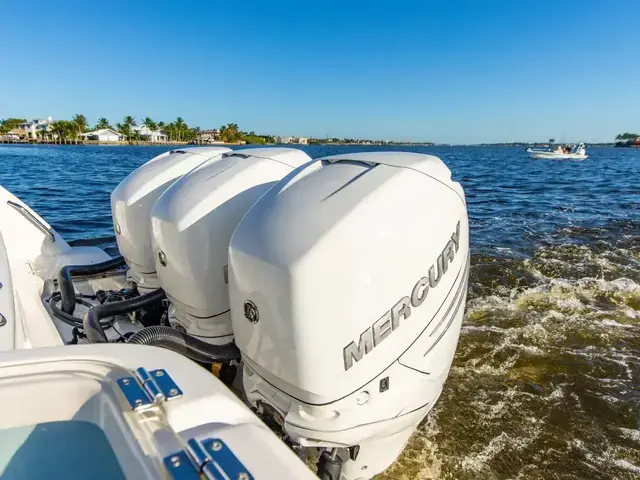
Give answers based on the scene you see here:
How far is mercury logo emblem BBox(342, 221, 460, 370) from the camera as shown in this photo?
57.8 inches

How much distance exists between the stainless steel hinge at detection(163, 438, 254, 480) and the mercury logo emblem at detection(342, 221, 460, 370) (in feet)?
2.32

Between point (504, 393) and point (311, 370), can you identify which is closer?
point (311, 370)

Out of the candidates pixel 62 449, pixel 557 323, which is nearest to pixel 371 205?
pixel 62 449

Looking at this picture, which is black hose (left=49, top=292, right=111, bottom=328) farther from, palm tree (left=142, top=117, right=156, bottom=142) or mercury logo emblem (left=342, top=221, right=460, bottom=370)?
palm tree (left=142, top=117, right=156, bottom=142)

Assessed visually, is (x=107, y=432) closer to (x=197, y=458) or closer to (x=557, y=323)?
(x=197, y=458)

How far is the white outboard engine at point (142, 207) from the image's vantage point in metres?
2.58

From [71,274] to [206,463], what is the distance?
116 inches

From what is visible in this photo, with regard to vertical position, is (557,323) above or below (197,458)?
below

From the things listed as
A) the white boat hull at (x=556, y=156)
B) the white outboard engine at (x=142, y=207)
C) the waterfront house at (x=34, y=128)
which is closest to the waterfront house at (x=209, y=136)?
the waterfront house at (x=34, y=128)

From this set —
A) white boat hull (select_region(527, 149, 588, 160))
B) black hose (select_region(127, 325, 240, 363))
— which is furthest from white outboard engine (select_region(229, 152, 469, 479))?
white boat hull (select_region(527, 149, 588, 160))

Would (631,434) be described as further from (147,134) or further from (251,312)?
(147,134)

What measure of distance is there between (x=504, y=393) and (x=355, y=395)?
66.8 inches

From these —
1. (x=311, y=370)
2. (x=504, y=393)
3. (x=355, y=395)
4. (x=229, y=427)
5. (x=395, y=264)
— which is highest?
(x=395, y=264)

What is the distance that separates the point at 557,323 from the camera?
362cm
